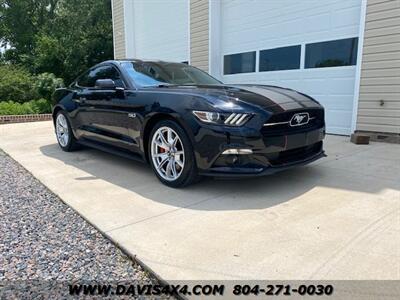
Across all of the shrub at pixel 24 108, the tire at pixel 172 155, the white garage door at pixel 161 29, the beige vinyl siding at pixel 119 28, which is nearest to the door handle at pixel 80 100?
the tire at pixel 172 155

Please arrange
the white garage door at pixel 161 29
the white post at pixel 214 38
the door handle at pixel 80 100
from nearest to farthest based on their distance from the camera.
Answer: the door handle at pixel 80 100 → the white post at pixel 214 38 → the white garage door at pixel 161 29

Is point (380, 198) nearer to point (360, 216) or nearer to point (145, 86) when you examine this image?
point (360, 216)

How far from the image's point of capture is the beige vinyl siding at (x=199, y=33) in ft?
28.9

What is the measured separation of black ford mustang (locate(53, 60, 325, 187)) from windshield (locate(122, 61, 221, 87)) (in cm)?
1

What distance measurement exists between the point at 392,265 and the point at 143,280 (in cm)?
148

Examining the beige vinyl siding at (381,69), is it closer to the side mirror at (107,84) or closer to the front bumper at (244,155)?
the front bumper at (244,155)

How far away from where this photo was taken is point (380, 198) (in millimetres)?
3037

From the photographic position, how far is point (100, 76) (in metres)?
4.64

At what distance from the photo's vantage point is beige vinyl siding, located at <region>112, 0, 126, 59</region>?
12648 millimetres

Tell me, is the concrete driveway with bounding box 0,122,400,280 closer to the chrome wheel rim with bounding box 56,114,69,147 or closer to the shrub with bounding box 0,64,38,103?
the chrome wheel rim with bounding box 56,114,69,147

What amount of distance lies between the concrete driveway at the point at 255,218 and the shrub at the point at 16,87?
9893mm

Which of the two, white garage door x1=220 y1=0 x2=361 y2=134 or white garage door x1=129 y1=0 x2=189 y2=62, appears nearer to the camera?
white garage door x1=220 y1=0 x2=361 y2=134

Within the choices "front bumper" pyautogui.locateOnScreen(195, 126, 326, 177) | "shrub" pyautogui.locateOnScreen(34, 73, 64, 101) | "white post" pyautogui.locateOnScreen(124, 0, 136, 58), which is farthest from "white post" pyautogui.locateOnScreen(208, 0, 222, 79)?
"shrub" pyautogui.locateOnScreen(34, 73, 64, 101)

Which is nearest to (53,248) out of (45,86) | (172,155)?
(172,155)
